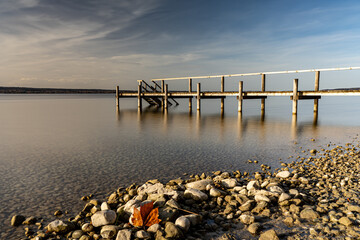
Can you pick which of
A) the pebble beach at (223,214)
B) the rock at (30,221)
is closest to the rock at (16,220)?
the pebble beach at (223,214)

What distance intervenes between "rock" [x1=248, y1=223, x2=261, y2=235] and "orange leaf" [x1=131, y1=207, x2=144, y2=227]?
2.19 metres

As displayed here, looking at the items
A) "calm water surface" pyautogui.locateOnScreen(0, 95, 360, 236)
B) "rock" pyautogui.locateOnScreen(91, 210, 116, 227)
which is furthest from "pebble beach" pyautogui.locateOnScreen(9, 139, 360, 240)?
"calm water surface" pyautogui.locateOnScreen(0, 95, 360, 236)

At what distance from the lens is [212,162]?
36.3ft

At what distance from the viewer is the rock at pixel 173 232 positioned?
16.4ft

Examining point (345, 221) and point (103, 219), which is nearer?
point (345, 221)

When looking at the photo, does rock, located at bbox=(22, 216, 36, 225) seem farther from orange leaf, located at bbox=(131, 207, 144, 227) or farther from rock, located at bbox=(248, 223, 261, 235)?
rock, located at bbox=(248, 223, 261, 235)

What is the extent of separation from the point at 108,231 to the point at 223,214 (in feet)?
8.28

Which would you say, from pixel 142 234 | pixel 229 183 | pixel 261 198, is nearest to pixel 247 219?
pixel 261 198

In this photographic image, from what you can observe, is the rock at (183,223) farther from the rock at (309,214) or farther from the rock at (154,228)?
the rock at (309,214)

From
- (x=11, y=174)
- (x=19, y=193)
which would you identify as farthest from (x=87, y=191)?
(x=11, y=174)

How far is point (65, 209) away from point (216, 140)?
10.6m

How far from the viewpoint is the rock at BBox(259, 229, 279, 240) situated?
4.98 m

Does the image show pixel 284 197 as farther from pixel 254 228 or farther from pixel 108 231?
pixel 108 231

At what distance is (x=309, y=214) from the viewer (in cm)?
576
